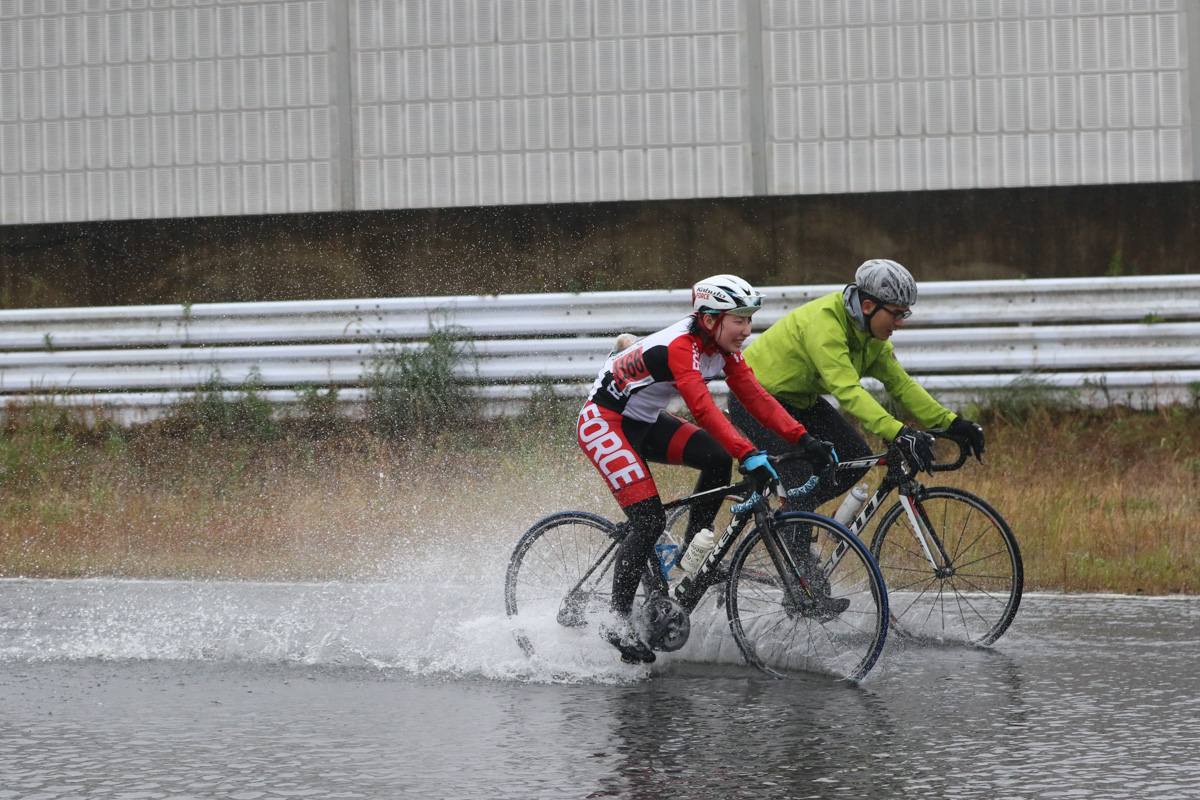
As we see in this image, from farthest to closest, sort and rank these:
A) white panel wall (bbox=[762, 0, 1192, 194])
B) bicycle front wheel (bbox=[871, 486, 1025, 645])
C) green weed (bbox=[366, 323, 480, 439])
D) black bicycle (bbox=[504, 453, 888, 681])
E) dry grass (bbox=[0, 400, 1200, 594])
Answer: white panel wall (bbox=[762, 0, 1192, 194])
green weed (bbox=[366, 323, 480, 439])
dry grass (bbox=[0, 400, 1200, 594])
bicycle front wheel (bbox=[871, 486, 1025, 645])
black bicycle (bbox=[504, 453, 888, 681])

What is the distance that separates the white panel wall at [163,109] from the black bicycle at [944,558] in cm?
840

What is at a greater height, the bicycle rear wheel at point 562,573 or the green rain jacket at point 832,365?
the green rain jacket at point 832,365

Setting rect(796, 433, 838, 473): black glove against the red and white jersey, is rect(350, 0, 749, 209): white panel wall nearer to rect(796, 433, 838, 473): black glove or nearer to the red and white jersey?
the red and white jersey

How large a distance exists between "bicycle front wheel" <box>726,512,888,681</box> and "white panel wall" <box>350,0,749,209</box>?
7704 mm

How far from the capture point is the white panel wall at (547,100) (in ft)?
47.0

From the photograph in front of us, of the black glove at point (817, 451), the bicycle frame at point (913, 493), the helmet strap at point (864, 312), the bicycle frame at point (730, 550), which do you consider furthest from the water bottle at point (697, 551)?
the helmet strap at point (864, 312)

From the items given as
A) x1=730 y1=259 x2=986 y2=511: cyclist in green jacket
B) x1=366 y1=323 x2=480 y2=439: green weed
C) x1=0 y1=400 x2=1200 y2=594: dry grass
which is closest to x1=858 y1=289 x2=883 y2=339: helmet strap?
x1=730 y1=259 x2=986 y2=511: cyclist in green jacket

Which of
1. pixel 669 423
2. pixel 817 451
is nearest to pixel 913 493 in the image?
pixel 817 451

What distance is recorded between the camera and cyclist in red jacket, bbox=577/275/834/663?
710 centimetres

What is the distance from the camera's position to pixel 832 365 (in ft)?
25.6

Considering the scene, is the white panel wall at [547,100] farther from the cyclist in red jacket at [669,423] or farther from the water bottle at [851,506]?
the cyclist in red jacket at [669,423]

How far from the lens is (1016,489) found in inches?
460

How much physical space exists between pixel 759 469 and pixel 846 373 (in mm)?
988

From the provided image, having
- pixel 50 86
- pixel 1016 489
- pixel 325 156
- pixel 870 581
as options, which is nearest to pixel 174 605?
pixel 870 581
